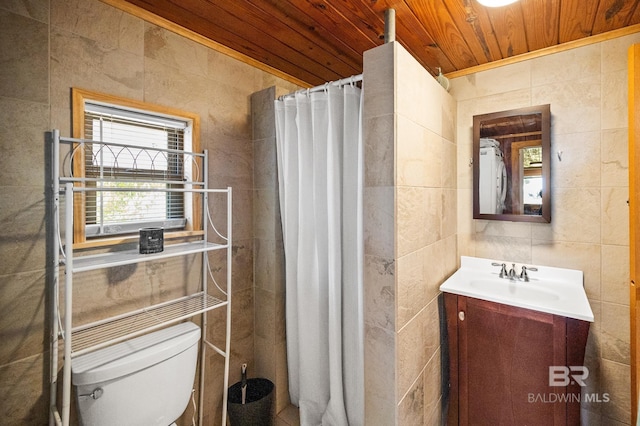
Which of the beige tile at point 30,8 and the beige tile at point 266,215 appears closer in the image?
the beige tile at point 30,8

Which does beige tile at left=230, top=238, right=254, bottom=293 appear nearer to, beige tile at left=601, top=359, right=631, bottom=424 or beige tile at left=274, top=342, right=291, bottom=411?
beige tile at left=274, top=342, right=291, bottom=411

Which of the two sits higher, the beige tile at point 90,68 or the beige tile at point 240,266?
the beige tile at point 90,68

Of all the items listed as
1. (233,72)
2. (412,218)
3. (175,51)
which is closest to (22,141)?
(175,51)

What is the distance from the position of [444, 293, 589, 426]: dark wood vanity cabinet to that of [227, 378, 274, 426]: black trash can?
1043 mm

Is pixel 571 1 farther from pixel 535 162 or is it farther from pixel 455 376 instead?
pixel 455 376

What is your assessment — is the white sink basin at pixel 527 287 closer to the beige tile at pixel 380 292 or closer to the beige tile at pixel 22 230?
the beige tile at pixel 380 292

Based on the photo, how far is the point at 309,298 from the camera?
1.64 m

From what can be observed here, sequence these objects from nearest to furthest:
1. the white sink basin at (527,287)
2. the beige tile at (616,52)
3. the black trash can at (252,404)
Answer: the white sink basin at (527,287) < the beige tile at (616,52) < the black trash can at (252,404)

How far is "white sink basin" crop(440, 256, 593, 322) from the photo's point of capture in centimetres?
135

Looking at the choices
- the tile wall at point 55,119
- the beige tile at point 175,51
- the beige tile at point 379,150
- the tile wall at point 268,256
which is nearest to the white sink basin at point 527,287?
the beige tile at point 379,150

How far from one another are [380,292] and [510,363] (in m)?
0.78

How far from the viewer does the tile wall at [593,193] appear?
1.50 m

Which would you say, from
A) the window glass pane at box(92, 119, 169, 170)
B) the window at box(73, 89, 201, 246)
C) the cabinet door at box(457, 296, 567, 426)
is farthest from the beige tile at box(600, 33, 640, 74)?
the window glass pane at box(92, 119, 169, 170)

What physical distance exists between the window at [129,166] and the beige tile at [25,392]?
1.60 ft
